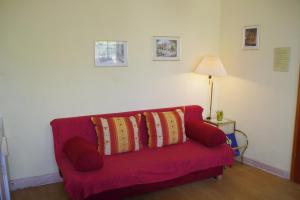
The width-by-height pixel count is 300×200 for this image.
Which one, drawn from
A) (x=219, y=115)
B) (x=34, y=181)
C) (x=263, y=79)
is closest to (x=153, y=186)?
(x=34, y=181)

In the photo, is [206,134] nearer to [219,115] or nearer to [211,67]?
[219,115]

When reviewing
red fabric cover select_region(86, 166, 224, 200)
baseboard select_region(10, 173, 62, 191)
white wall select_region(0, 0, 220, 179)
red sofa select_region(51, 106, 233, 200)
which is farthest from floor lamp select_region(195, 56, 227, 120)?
baseboard select_region(10, 173, 62, 191)

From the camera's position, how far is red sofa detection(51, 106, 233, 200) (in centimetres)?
224

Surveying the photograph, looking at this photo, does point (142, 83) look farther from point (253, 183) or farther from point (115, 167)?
point (253, 183)

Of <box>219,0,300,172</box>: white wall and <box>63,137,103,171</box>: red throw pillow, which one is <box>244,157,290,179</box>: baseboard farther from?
<box>63,137,103,171</box>: red throw pillow

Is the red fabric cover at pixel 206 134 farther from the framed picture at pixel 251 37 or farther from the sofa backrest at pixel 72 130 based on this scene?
the framed picture at pixel 251 37

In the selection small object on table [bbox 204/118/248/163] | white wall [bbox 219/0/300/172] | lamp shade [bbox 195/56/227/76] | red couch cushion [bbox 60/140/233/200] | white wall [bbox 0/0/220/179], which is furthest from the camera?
small object on table [bbox 204/118/248/163]

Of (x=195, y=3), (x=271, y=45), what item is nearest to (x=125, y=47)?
(x=195, y=3)

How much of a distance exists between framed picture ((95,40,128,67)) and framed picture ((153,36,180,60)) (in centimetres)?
41

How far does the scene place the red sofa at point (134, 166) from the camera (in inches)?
88.4

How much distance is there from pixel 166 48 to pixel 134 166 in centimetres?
159

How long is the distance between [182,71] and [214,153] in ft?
3.97

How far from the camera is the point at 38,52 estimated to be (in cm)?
271

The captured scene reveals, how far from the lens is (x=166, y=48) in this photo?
11.0 feet
